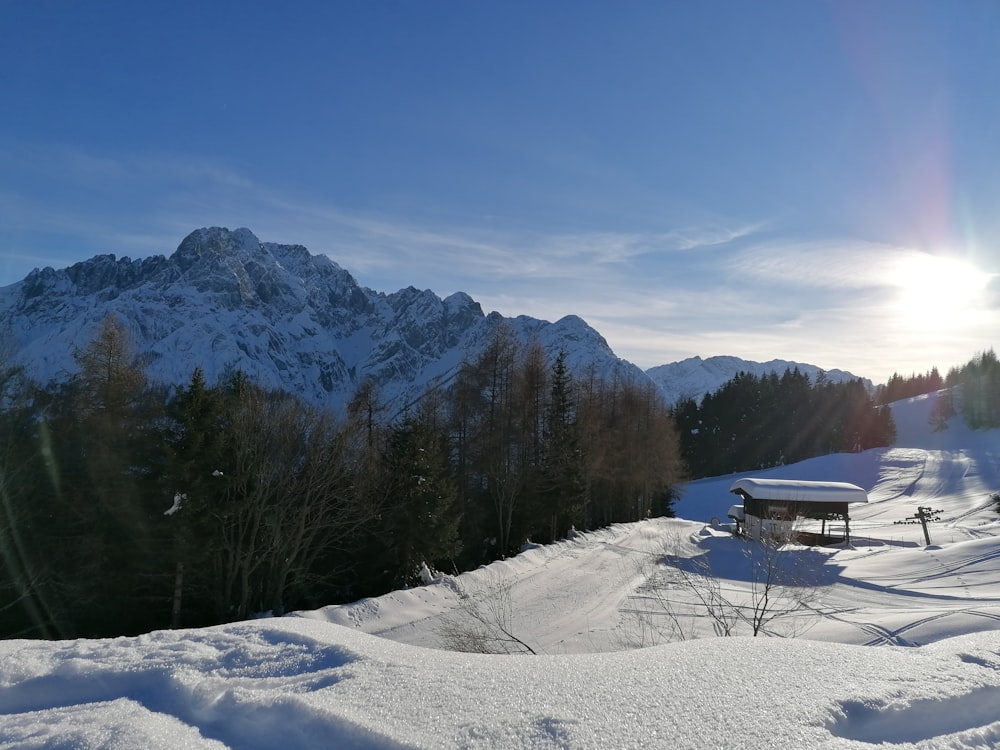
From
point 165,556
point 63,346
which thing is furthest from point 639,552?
point 63,346

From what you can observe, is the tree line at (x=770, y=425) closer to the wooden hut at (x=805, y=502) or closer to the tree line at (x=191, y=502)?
the wooden hut at (x=805, y=502)

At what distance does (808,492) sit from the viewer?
116 feet

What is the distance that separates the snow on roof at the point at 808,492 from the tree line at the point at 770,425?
1531 inches

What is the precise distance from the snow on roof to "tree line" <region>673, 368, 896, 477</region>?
38.9 metres

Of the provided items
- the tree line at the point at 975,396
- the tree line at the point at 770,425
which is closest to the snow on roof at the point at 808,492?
the tree line at the point at 770,425

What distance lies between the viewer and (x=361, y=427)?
848 inches

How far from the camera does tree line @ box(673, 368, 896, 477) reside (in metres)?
77.5

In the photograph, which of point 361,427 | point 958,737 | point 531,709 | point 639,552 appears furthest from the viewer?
point 639,552

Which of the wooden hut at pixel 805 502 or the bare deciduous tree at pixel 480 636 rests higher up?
the bare deciduous tree at pixel 480 636

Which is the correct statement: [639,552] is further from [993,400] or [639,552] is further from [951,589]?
[993,400]

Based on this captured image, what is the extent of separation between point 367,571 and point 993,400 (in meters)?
99.7

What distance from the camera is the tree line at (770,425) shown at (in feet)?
254

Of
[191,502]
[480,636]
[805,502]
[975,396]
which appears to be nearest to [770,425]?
[975,396]

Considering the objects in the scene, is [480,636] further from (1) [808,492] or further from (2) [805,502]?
(2) [805,502]
